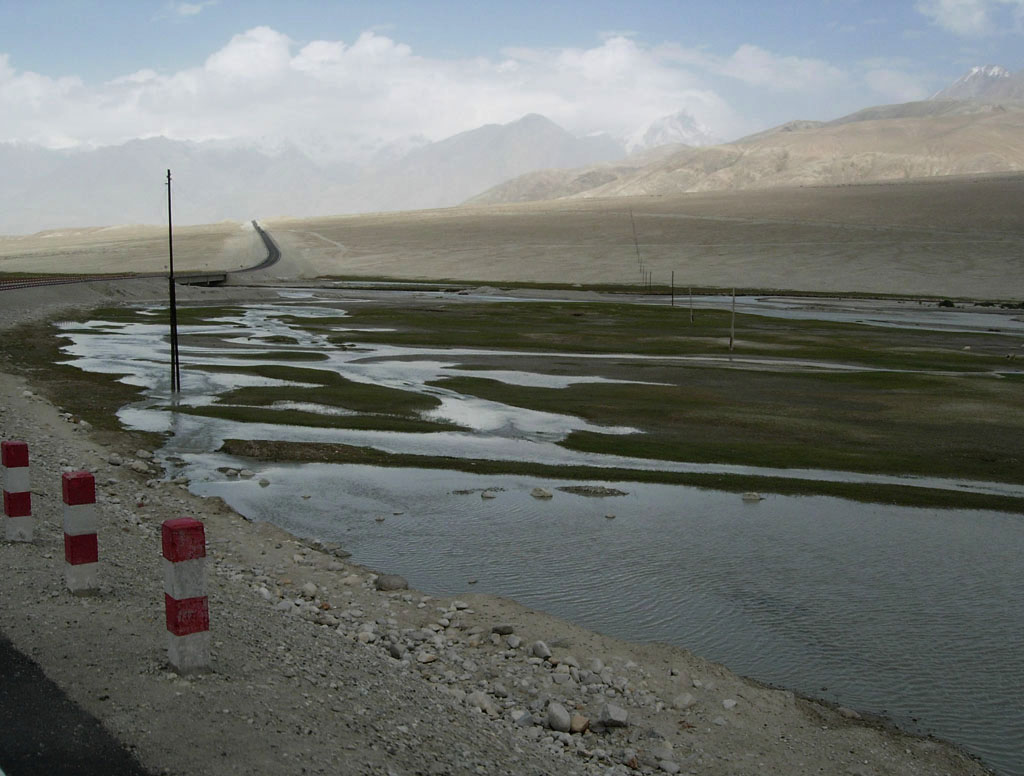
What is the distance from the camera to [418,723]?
7.45 m

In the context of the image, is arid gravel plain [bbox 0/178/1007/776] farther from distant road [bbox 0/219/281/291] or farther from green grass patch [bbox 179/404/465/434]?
distant road [bbox 0/219/281/291]

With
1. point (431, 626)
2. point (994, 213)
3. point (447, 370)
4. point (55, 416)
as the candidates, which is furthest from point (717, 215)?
point (431, 626)

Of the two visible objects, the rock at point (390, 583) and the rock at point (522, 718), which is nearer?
the rock at point (522, 718)

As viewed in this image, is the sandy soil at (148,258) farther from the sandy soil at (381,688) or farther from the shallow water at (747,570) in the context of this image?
the sandy soil at (381,688)

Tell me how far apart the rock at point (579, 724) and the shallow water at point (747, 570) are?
2.36 metres

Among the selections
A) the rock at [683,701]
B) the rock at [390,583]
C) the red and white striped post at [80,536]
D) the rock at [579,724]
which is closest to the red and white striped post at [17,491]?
the red and white striped post at [80,536]

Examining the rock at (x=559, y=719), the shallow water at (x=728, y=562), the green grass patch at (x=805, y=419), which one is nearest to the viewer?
the rock at (x=559, y=719)

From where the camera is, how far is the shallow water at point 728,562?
1016 cm

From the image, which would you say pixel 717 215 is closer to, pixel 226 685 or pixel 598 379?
pixel 598 379

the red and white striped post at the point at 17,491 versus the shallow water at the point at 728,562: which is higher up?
the red and white striped post at the point at 17,491

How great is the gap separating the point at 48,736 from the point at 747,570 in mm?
9048

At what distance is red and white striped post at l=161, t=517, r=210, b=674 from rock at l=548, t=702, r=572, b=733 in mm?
2740

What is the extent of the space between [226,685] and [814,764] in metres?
4.52

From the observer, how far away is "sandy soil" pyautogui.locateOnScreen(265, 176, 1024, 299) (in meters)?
93.0
